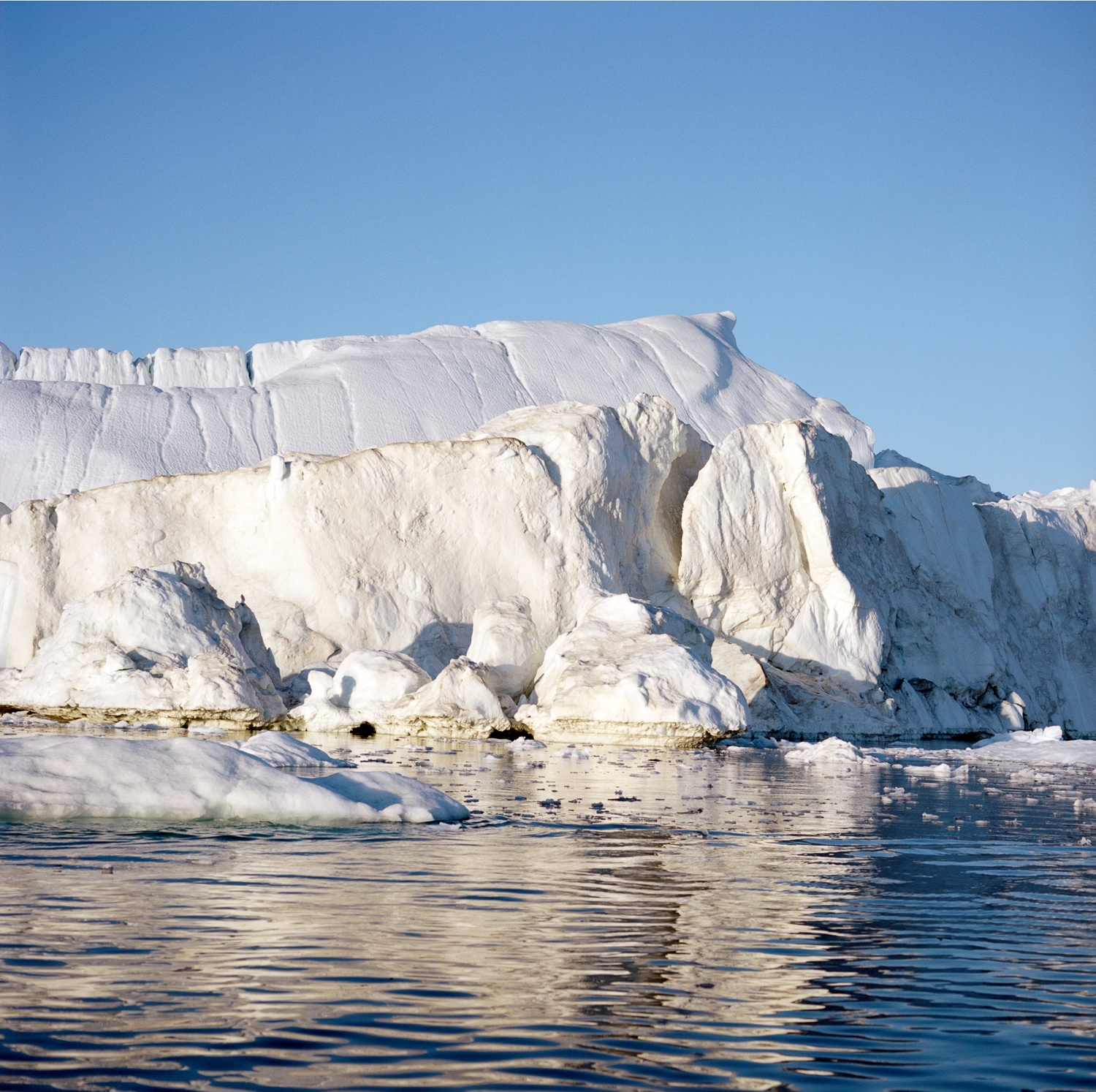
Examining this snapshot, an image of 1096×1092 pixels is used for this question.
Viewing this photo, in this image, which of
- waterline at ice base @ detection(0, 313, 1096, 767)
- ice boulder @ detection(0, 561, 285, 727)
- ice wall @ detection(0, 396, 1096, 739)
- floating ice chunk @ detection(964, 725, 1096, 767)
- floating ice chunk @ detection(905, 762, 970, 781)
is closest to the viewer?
floating ice chunk @ detection(905, 762, 970, 781)

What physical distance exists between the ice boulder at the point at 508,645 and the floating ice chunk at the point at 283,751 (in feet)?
34.9

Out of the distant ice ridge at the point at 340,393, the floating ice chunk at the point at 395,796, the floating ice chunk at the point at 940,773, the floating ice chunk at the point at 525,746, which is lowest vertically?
the floating ice chunk at the point at 940,773

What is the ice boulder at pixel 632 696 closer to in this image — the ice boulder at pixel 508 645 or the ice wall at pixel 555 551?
the ice boulder at pixel 508 645

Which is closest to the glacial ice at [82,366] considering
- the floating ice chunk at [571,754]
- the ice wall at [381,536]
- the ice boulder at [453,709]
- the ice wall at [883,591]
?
the ice wall at [381,536]

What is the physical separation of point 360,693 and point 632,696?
4634 mm

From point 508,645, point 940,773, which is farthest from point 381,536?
point 940,773

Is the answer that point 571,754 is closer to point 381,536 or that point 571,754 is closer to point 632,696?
point 632,696

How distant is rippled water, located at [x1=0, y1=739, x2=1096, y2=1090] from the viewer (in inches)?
151

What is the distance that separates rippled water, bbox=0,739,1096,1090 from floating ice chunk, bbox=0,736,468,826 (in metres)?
0.22

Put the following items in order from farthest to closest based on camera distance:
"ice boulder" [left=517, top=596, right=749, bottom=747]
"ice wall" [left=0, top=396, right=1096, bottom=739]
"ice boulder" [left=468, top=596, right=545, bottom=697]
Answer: "ice wall" [left=0, top=396, right=1096, bottom=739]
"ice boulder" [left=468, top=596, right=545, bottom=697]
"ice boulder" [left=517, top=596, right=749, bottom=747]

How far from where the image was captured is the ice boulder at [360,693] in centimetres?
2172

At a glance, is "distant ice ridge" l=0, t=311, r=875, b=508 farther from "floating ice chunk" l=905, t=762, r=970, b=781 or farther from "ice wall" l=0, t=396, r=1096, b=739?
"floating ice chunk" l=905, t=762, r=970, b=781

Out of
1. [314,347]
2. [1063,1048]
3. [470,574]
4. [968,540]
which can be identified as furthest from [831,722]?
[314,347]

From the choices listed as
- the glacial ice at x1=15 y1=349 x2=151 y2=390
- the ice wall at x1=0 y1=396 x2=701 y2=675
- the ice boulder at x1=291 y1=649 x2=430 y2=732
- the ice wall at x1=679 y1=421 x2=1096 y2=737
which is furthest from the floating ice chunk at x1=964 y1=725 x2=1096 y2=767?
the glacial ice at x1=15 y1=349 x2=151 y2=390
